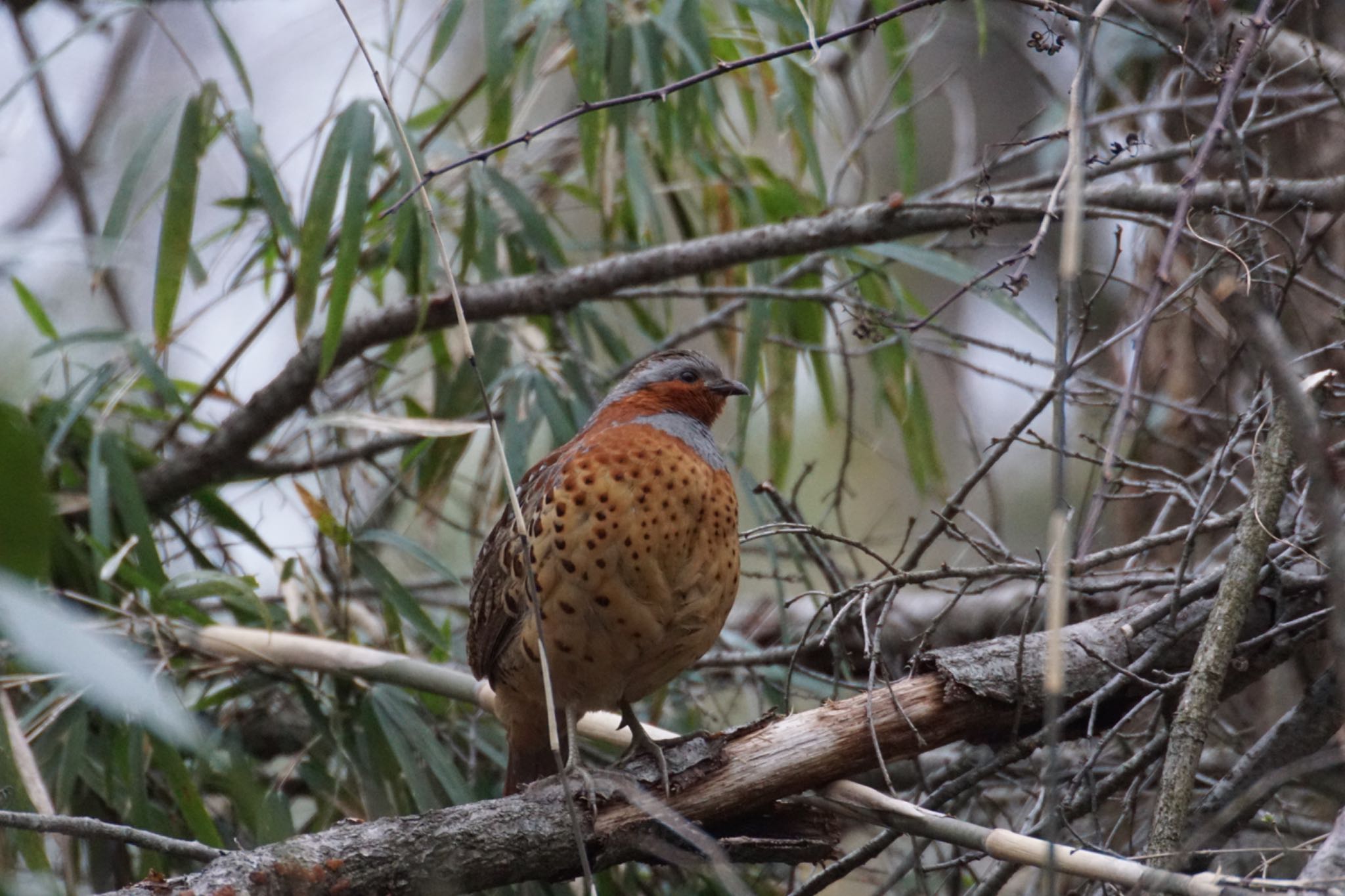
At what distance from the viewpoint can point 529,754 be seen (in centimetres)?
316

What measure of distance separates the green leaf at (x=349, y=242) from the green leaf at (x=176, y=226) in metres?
0.44

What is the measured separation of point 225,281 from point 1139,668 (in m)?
3.34

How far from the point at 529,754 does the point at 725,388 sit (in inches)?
45.8

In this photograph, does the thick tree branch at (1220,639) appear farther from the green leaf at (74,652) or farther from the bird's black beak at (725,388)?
the green leaf at (74,652)

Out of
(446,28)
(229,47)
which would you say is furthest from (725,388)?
(229,47)

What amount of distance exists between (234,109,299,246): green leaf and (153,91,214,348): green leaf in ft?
0.49

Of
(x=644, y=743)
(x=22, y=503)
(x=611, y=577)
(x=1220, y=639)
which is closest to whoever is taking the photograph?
(x=22, y=503)

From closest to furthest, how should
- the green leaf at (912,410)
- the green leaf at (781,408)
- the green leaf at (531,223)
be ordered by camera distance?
the green leaf at (912,410) < the green leaf at (531,223) < the green leaf at (781,408)

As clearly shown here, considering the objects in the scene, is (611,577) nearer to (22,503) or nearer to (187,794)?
(187,794)

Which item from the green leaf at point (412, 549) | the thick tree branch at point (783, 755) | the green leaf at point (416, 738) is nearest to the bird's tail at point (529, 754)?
the green leaf at point (416, 738)

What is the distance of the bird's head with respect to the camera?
326 centimetres

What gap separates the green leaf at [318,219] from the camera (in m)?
3.47

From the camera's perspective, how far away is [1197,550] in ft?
12.9

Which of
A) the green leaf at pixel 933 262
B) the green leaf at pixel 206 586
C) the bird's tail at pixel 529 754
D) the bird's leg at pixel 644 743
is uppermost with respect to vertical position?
the green leaf at pixel 933 262
